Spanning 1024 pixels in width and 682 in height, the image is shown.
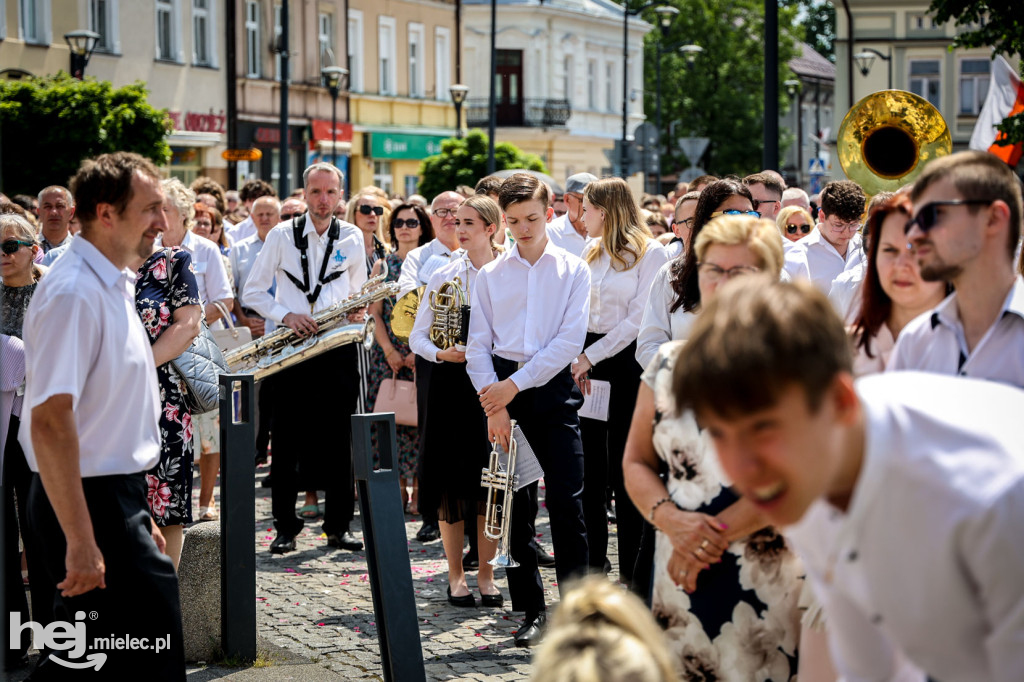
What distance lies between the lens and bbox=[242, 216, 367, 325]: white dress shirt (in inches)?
361

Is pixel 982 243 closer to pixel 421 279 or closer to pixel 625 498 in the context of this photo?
pixel 625 498

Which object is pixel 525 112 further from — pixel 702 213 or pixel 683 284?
pixel 683 284

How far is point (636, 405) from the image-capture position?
414cm

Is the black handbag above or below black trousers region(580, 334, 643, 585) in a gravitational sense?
above

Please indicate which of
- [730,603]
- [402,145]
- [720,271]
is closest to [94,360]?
[720,271]

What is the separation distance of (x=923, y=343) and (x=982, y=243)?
0.30 metres

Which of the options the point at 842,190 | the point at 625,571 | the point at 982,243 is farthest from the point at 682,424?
the point at 842,190

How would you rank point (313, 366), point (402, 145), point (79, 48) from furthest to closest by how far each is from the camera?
point (402, 145) < point (79, 48) < point (313, 366)

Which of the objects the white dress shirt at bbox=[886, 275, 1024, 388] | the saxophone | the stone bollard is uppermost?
the white dress shirt at bbox=[886, 275, 1024, 388]

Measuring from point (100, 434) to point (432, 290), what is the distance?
360cm

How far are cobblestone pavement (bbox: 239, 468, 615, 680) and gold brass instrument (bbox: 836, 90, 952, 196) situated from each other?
331 cm

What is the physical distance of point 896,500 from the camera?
2025 millimetres

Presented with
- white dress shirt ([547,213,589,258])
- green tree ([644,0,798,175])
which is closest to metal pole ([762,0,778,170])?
white dress shirt ([547,213,589,258])

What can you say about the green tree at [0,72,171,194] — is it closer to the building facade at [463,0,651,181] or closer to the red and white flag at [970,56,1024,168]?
the red and white flag at [970,56,1024,168]
